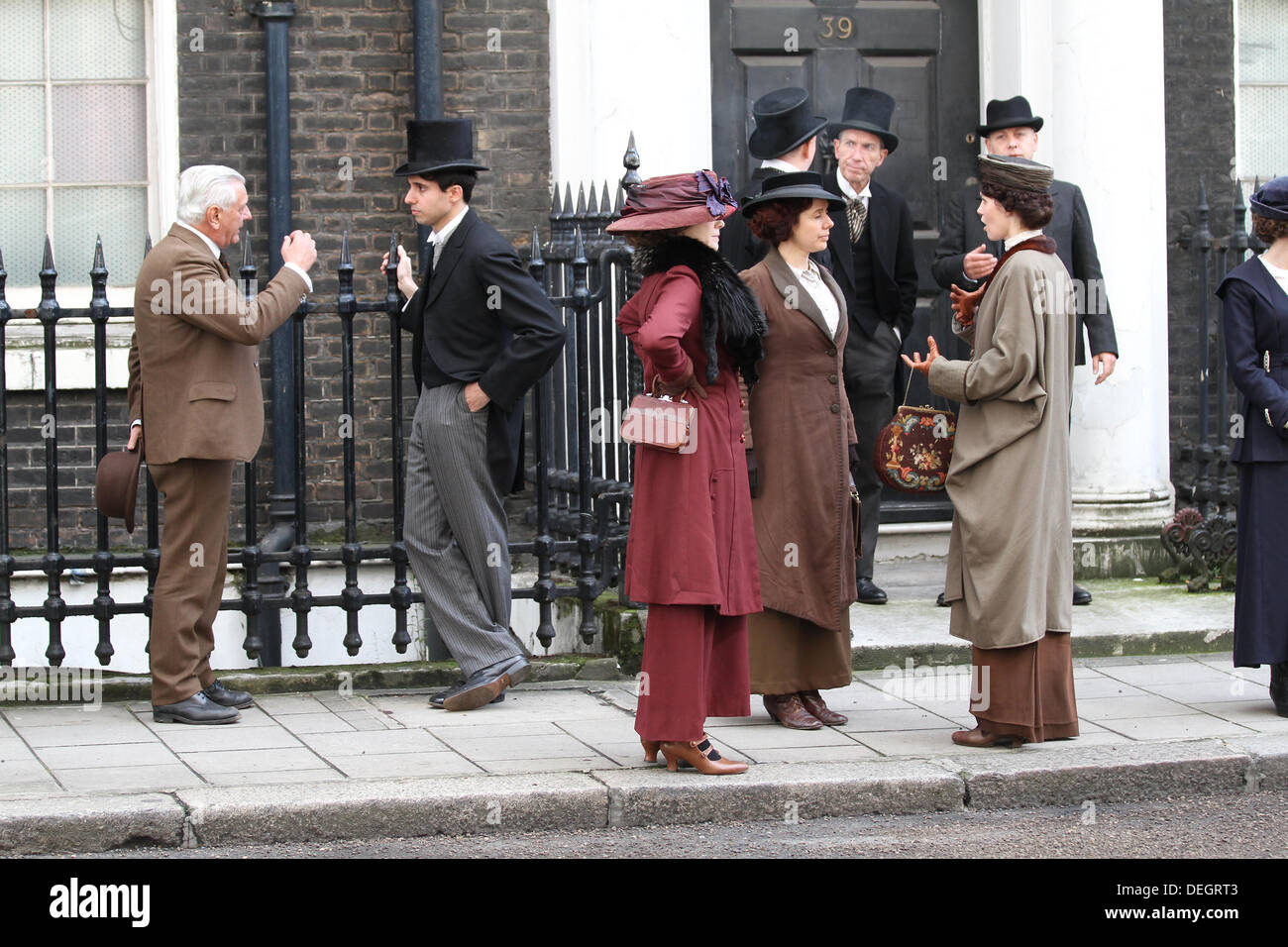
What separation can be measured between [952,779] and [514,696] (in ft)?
6.50

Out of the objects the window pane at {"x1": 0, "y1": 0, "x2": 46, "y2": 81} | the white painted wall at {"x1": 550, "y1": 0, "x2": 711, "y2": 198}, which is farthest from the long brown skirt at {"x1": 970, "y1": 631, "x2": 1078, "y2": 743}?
the window pane at {"x1": 0, "y1": 0, "x2": 46, "y2": 81}

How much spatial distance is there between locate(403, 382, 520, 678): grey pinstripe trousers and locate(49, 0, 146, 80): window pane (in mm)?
3461

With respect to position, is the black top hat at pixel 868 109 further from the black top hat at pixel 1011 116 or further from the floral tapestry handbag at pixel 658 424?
the floral tapestry handbag at pixel 658 424

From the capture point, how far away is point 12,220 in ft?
29.7

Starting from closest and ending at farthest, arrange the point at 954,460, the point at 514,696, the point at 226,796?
the point at 226,796 < the point at 954,460 < the point at 514,696

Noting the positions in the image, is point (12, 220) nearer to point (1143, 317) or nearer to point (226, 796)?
point (226, 796)

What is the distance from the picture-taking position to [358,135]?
9.06 m

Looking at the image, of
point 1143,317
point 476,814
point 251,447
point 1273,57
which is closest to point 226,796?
point 476,814

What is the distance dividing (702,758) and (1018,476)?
140cm

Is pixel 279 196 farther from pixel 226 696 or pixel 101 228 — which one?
pixel 226 696

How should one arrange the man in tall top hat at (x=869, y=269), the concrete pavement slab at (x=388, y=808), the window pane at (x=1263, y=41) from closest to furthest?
the concrete pavement slab at (x=388, y=808), the man in tall top hat at (x=869, y=269), the window pane at (x=1263, y=41)

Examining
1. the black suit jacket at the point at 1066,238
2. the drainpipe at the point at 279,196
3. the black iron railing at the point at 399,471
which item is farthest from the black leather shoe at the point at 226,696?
the black suit jacket at the point at 1066,238

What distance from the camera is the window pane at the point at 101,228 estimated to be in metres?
9.05

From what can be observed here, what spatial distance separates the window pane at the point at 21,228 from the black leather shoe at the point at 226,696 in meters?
3.36
